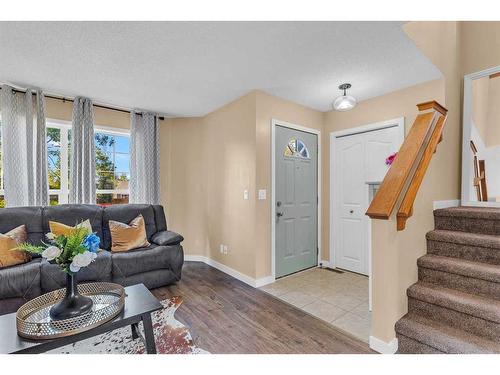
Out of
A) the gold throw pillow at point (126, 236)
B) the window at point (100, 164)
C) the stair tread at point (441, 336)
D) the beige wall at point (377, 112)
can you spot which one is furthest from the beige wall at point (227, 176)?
the stair tread at point (441, 336)

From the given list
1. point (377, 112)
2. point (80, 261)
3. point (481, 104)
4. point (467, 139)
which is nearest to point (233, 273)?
point (80, 261)

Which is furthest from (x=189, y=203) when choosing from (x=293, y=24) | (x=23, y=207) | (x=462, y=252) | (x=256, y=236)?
Result: (x=462, y=252)

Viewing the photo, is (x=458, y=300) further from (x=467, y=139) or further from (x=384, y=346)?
(x=467, y=139)

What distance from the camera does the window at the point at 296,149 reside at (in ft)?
11.1

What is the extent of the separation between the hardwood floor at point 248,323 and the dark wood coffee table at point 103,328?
529mm

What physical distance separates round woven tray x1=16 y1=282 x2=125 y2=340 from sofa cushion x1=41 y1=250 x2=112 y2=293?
763 mm

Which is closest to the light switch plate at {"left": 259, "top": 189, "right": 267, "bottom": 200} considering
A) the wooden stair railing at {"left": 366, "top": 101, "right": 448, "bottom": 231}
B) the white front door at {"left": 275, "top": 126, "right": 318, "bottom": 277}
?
the white front door at {"left": 275, "top": 126, "right": 318, "bottom": 277}

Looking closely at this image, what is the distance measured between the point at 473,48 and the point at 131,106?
14.6 ft

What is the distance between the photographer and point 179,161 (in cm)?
423

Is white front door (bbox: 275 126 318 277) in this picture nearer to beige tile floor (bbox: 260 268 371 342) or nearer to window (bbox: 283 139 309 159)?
window (bbox: 283 139 309 159)

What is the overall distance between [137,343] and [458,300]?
7.65ft

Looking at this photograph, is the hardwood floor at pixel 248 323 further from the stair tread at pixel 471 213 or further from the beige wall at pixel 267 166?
the stair tread at pixel 471 213

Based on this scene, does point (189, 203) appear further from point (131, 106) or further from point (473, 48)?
point (473, 48)

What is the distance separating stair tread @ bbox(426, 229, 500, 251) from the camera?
1854mm
